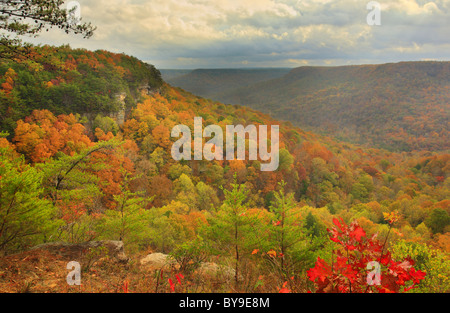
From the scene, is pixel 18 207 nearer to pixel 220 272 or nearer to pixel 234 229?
pixel 220 272

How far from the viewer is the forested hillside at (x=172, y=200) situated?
5.20m

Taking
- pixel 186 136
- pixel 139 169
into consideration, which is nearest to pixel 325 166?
pixel 186 136

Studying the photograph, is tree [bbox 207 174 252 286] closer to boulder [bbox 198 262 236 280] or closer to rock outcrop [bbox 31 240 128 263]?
boulder [bbox 198 262 236 280]

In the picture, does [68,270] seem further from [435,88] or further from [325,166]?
[435,88]

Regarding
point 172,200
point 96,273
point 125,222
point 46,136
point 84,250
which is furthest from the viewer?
point 172,200

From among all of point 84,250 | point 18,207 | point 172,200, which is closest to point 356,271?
point 18,207

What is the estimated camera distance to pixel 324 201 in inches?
2221

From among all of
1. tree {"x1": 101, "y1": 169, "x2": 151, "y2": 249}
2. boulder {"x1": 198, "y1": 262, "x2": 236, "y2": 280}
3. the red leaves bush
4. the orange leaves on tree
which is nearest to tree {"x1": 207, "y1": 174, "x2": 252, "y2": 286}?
boulder {"x1": 198, "y1": 262, "x2": 236, "y2": 280}

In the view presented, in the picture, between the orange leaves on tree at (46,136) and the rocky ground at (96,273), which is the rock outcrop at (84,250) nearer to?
the rocky ground at (96,273)

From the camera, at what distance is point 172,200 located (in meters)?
35.6

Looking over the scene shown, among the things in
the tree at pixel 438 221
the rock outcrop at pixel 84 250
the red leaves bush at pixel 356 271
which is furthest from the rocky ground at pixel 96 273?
the tree at pixel 438 221

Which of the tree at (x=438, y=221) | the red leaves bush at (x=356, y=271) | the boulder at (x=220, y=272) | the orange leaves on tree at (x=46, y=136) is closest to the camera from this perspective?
the red leaves bush at (x=356, y=271)

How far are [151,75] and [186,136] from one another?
81.3ft

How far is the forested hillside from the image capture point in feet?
17.1
